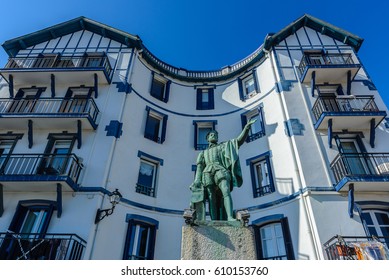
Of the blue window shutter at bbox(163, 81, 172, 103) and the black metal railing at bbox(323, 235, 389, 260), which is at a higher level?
the blue window shutter at bbox(163, 81, 172, 103)

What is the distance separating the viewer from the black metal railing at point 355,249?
24.8 feet

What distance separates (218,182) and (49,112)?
33.9ft

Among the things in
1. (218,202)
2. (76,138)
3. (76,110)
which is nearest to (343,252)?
(218,202)

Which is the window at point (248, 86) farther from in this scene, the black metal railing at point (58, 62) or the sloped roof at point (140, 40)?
the black metal railing at point (58, 62)

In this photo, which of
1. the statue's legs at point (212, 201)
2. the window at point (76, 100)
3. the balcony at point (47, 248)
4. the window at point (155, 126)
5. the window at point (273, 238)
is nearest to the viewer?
the statue's legs at point (212, 201)

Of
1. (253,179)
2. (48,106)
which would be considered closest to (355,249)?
(253,179)

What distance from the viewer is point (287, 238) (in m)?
10.4

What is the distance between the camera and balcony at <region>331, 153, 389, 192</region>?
10.1 meters

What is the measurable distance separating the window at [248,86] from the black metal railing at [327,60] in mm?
2721

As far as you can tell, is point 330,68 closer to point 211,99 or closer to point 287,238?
point 211,99

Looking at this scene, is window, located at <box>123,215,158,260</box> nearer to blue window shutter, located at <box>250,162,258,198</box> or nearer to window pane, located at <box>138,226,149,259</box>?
window pane, located at <box>138,226,149,259</box>

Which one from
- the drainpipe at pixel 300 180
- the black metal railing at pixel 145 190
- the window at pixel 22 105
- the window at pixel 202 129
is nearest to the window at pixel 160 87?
the window at pixel 202 129

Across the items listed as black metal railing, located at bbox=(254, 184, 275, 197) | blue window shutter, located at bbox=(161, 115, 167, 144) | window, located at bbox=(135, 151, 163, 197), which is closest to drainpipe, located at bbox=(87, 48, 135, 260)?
window, located at bbox=(135, 151, 163, 197)

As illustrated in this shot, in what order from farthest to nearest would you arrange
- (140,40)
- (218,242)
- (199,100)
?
1. (199,100)
2. (140,40)
3. (218,242)
